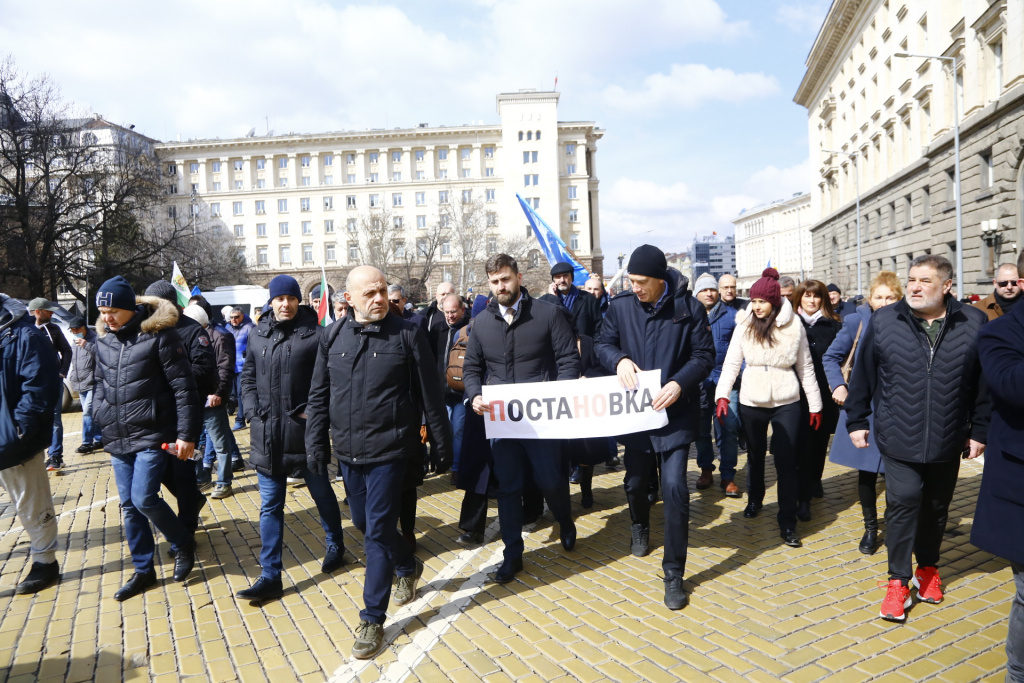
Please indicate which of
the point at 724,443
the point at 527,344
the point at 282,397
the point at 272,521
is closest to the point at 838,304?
the point at 724,443

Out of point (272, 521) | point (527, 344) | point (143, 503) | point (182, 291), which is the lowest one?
point (272, 521)

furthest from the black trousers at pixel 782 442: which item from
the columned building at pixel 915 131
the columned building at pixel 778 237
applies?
the columned building at pixel 778 237

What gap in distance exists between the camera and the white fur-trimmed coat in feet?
18.7

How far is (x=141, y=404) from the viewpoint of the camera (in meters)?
4.82

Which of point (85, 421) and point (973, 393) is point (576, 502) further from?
point (85, 421)

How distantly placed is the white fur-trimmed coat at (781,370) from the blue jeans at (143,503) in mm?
4313

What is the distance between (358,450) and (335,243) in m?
89.8

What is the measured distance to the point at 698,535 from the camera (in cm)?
586

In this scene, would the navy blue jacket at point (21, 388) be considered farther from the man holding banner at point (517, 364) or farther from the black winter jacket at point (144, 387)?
the man holding banner at point (517, 364)

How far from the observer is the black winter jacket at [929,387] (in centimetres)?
405

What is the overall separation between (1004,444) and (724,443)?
13.9ft

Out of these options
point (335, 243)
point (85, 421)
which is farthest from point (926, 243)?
point (335, 243)

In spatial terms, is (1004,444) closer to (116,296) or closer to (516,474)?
(516,474)

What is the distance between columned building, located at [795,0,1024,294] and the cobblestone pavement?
2051 centimetres
